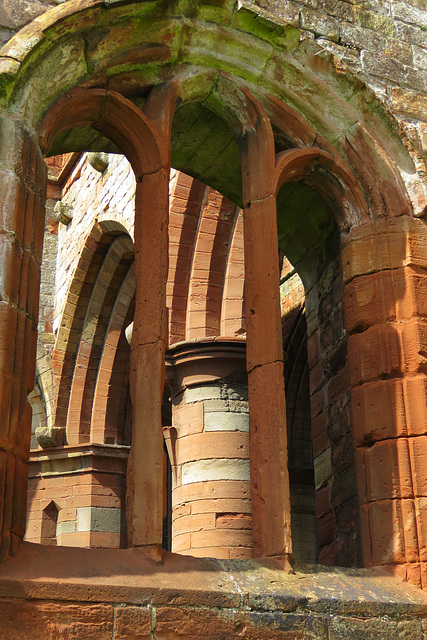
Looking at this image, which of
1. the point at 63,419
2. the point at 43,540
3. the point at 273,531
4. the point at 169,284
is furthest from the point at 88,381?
the point at 273,531

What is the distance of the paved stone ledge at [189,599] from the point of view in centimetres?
335

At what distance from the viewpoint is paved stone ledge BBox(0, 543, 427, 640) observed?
3.35 meters

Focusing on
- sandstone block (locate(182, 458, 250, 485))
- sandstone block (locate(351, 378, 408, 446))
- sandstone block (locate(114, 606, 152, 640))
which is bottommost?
sandstone block (locate(114, 606, 152, 640))

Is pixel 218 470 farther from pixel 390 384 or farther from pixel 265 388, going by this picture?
pixel 265 388

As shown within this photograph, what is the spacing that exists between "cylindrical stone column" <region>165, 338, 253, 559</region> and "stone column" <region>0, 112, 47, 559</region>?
11.4ft

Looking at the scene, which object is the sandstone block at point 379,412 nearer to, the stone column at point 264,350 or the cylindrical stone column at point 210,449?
the stone column at point 264,350

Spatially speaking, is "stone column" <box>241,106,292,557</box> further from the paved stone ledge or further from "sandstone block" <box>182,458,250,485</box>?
"sandstone block" <box>182,458,250,485</box>

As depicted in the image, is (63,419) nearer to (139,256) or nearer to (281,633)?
(139,256)

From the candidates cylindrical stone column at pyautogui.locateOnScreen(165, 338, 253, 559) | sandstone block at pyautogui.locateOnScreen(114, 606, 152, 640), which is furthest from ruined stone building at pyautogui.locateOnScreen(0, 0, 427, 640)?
cylindrical stone column at pyautogui.locateOnScreen(165, 338, 253, 559)

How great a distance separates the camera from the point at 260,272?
4.46m

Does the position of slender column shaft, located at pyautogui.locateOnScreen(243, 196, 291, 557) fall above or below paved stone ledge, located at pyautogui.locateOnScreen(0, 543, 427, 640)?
above

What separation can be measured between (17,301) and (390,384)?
69.2 inches

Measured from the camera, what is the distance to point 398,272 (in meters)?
4.69

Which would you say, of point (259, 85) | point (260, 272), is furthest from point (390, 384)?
point (259, 85)
